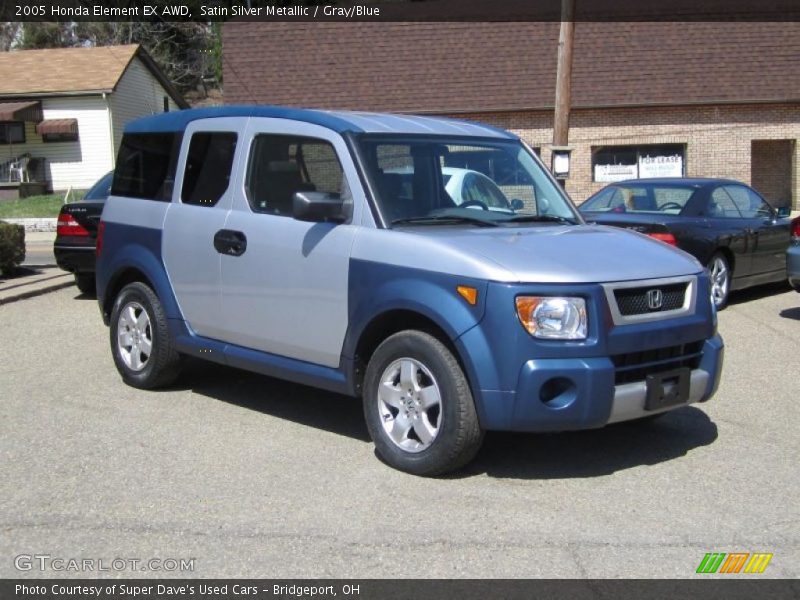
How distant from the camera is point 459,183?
627 centimetres

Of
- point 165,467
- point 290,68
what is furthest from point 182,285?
point 290,68

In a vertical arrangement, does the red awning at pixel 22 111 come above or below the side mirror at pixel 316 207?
above

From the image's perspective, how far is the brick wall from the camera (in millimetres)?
26703

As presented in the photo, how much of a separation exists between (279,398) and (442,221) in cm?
220

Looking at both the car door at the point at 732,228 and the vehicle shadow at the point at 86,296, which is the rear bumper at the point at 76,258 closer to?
the vehicle shadow at the point at 86,296

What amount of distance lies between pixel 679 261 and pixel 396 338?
1721mm

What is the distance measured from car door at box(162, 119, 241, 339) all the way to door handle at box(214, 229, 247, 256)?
2.3 inches

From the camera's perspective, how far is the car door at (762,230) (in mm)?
11703

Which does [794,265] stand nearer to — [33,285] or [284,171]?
[284,171]

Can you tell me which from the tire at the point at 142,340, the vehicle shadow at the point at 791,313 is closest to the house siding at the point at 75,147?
the vehicle shadow at the point at 791,313

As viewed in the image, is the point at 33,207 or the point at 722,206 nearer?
the point at 722,206

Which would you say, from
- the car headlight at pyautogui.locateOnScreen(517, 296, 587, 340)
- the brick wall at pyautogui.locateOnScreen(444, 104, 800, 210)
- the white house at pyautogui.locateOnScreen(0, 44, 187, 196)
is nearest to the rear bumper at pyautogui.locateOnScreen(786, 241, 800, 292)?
the car headlight at pyautogui.locateOnScreen(517, 296, 587, 340)
